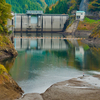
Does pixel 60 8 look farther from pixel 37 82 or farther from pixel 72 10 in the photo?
pixel 37 82

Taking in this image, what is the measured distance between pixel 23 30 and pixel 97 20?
54.5 meters

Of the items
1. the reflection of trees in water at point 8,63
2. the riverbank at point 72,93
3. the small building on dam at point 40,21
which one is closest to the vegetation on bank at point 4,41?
the reflection of trees in water at point 8,63

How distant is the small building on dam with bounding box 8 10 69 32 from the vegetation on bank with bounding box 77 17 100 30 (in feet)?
65.2

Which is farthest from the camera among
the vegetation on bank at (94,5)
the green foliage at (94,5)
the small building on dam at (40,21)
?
the small building on dam at (40,21)

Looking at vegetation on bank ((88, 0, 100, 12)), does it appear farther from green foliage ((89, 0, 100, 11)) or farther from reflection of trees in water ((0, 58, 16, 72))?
reflection of trees in water ((0, 58, 16, 72))

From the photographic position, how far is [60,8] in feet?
638

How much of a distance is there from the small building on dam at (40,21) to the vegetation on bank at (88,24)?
19.9m

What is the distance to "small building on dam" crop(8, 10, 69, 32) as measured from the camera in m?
178

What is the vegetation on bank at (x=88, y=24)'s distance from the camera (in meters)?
158

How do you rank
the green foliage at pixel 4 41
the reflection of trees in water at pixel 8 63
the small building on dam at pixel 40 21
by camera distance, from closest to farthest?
the reflection of trees in water at pixel 8 63 < the green foliage at pixel 4 41 < the small building on dam at pixel 40 21

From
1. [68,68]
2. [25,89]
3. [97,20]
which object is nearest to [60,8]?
[97,20]

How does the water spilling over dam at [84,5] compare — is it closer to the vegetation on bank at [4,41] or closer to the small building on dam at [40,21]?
the small building on dam at [40,21]

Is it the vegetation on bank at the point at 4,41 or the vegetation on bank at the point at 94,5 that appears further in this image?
the vegetation on bank at the point at 94,5

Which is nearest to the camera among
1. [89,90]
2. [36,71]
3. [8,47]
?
[89,90]
